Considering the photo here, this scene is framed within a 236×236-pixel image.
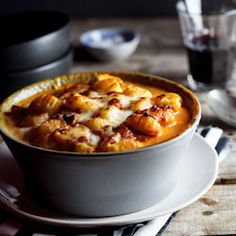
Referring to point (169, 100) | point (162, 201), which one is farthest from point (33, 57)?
point (162, 201)

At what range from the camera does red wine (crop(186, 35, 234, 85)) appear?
1643 millimetres

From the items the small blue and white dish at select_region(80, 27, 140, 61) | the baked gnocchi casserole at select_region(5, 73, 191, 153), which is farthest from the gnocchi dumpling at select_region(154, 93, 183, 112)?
the small blue and white dish at select_region(80, 27, 140, 61)

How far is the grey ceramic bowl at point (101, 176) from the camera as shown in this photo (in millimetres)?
941

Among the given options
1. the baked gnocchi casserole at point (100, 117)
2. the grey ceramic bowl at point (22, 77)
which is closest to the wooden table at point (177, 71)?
the baked gnocchi casserole at point (100, 117)

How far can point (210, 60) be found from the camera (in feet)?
5.40

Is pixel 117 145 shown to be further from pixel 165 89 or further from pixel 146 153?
pixel 165 89

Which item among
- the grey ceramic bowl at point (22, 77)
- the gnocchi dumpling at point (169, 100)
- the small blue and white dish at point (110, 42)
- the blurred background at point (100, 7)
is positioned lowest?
the blurred background at point (100, 7)

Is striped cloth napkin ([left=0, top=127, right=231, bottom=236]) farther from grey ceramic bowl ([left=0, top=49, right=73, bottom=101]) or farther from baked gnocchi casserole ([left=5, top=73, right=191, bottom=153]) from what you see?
grey ceramic bowl ([left=0, top=49, right=73, bottom=101])

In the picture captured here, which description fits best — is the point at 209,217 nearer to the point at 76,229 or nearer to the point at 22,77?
the point at 76,229

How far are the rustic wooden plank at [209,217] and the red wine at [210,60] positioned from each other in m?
0.59

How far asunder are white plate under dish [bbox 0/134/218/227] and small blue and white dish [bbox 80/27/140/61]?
0.72m

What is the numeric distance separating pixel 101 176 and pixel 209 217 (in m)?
0.23

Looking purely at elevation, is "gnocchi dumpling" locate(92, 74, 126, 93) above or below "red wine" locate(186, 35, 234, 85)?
above

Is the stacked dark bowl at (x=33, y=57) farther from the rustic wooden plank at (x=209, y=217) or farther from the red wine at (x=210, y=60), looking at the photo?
the rustic wooden plank at (x=209, y=217)
